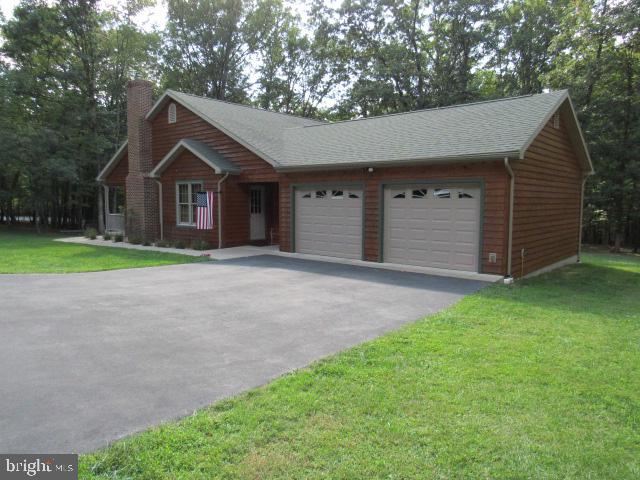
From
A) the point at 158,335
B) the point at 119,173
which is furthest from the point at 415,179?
the point at 119,173

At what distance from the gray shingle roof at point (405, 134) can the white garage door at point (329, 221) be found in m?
0.93

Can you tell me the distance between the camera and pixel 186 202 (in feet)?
54.7

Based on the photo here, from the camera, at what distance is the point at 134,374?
14.4 ft

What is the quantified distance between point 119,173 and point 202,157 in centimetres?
750

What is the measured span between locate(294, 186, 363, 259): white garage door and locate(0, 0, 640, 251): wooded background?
14340mm

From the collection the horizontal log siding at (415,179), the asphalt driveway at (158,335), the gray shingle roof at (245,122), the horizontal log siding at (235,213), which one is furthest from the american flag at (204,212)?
the asphalt driveway at (158,335)

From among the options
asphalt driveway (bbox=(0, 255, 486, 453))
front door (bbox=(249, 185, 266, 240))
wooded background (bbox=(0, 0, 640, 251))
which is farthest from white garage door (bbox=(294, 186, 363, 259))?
wooded background (bbox=(0, 0, 640, 251))

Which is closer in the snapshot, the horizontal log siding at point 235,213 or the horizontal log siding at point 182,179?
the horizontal log siding at point 235,213

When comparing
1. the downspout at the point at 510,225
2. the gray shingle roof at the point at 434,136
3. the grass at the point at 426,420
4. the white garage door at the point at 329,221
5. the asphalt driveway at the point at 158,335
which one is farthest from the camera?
the white garage door at the point at 329,221

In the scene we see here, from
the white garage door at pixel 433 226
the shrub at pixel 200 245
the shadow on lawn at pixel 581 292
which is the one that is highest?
the white garage door at pixel 433 226

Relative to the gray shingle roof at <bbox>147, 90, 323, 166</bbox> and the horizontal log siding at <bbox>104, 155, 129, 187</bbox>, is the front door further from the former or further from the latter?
the horizontal log siding at <bbox>104, 155, 129, 187</bbox>

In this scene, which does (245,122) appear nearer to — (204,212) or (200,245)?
(204,212)

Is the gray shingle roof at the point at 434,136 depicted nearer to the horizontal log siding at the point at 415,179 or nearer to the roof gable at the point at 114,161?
the horizontal log siding at the point at 415,179

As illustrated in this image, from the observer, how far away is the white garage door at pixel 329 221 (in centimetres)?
1252
